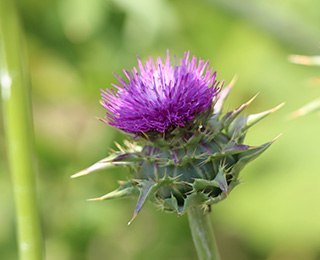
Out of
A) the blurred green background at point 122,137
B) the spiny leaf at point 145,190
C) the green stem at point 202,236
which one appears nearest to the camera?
the spiny leaf at point 145,190

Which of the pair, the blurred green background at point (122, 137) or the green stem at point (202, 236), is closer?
the green stem at point (202, 236)

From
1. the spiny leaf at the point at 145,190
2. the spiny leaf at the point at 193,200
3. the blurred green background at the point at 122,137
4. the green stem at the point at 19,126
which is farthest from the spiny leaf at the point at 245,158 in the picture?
the blurred green background at the point at 122,137

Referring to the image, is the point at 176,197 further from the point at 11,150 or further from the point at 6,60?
the point at 6,60

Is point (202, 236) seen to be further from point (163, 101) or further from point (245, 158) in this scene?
point (163, 101)

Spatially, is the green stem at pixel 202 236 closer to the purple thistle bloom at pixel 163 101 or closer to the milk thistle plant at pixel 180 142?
the milk thistle plant at pixel 180 142

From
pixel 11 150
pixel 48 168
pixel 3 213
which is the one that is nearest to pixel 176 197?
pixel 11 150

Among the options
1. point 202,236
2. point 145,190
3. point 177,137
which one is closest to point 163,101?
point 177,137
